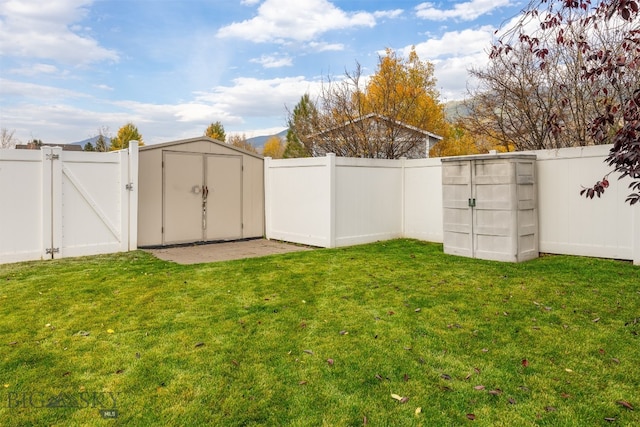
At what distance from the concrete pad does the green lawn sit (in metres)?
1.45

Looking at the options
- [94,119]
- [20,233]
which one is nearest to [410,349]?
[20,233]

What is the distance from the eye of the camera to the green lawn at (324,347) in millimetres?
2391

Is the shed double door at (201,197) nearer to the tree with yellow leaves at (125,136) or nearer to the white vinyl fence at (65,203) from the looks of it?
the white vinyl fence at (65,203)

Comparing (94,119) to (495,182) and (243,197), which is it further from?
(495,182)

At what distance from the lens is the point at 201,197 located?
28.9 feet

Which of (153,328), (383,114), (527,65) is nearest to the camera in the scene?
(153,328)

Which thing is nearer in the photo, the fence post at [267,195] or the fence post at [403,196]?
the fence post at [403,196]

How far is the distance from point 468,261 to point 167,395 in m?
5.21

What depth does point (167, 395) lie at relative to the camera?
8.29ft

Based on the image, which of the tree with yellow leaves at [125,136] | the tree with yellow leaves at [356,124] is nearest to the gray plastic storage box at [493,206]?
the tree with yellow leaves at [356,124]

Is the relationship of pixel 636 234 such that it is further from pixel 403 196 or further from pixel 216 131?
pixel 216 131

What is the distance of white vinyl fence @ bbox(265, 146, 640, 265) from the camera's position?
238 inches

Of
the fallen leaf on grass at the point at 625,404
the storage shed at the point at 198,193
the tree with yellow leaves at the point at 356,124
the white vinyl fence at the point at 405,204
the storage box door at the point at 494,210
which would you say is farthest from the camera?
the tree with yellow leaves at the point at 356,124

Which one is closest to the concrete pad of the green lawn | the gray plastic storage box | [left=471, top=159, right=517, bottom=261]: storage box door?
the green lawn
